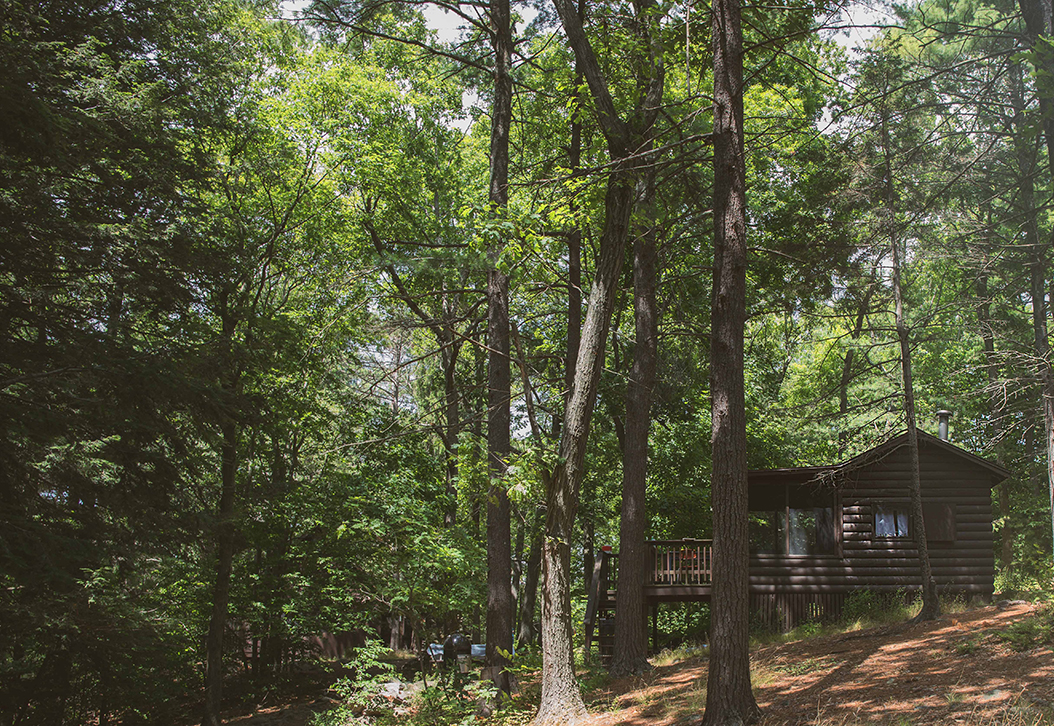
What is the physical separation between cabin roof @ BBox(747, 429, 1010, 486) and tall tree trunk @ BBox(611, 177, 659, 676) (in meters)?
4.24

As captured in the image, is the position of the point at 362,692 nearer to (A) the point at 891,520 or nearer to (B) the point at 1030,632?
(B) the point at 1030,632

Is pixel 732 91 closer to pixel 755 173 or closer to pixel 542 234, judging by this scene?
pixel 542 234

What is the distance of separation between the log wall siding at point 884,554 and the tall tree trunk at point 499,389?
25.3ft

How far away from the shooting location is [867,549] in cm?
1688

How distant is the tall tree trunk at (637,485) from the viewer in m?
12.7

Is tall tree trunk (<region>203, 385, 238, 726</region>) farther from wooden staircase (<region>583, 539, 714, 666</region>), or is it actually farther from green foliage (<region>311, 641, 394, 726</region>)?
wooden staircase (<region>583, 539, 714, 666</region>)

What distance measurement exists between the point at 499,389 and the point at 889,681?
638 centimetres

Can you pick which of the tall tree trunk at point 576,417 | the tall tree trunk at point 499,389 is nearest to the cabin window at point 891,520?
the tall tree trunk at point 499,389

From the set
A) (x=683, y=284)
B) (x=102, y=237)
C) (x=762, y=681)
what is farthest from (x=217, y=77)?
(x=762, y=681)

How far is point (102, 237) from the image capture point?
35.8 feet

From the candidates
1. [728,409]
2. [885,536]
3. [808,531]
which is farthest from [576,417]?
[808,531]

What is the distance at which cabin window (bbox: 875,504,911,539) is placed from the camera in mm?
17016

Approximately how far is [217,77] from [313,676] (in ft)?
48.5

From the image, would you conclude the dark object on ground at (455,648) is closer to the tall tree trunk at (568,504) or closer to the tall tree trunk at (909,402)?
the tall tree trunk at (568,504)
